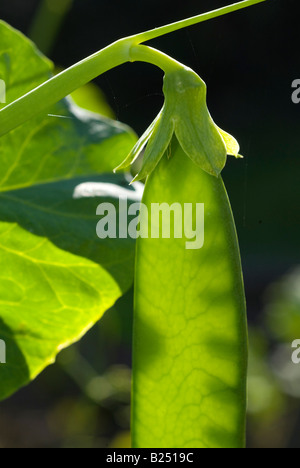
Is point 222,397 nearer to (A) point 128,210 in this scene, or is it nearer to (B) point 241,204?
(A) point 128,210

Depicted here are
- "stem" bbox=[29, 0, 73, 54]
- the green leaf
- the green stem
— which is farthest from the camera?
"stem" bbox=[29, 0, 73, 54]

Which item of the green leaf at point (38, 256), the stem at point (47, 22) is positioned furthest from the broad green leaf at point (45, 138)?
the stem at point (47, 22)

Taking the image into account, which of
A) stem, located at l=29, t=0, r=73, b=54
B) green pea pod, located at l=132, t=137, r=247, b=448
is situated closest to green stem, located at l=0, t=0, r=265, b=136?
green pea pod, located at l=132, t=137, r=247, b=448

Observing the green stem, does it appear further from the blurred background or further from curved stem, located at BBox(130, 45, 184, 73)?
the blurred background

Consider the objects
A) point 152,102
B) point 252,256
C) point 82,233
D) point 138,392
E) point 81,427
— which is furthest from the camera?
point 152,102

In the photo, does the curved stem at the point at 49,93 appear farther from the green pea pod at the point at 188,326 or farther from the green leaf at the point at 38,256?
the green leaf at the point at 38,256

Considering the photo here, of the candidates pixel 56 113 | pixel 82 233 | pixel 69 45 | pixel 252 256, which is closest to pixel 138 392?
pixel 82 233

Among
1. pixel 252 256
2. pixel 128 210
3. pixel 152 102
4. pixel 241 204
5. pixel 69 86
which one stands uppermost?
pixel 152 102
